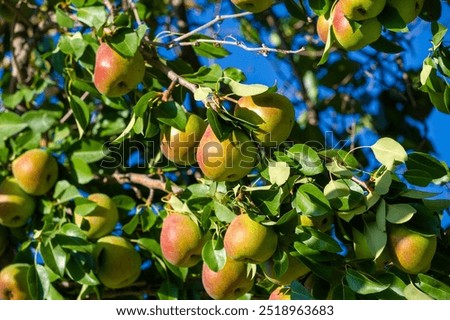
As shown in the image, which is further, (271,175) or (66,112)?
Answer: (66,112)

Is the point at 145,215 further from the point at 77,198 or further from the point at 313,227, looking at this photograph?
the point at 313,227

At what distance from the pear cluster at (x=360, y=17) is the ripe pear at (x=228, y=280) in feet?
1.81

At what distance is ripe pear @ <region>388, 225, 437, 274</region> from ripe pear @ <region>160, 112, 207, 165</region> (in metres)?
0.47

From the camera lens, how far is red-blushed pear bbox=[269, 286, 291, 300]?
1.88 metres

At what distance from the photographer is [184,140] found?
1872mm

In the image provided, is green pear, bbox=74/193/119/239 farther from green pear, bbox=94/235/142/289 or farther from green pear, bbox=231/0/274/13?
green pear, bbox=231/0/274/13

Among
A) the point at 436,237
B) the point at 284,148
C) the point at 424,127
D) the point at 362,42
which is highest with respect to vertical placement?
the point at 362,42

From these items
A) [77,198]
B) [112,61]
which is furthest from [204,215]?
[77,198]

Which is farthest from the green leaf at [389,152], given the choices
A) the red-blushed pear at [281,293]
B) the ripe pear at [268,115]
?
the red-blushed pear at [281,293]

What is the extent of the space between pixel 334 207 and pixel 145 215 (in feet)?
2.32

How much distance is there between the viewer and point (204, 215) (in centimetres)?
187

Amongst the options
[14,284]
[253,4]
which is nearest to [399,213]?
[253,4]

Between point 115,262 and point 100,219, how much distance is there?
0.48ft

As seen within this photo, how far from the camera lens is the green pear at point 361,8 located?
1.73 meters
